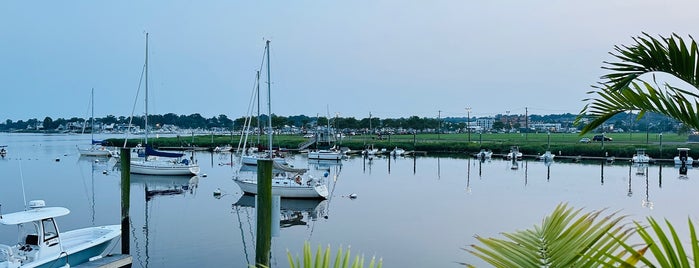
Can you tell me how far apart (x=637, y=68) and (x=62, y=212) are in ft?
48.0

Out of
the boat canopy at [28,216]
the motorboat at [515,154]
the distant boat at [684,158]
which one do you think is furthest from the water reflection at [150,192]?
the distant boat at [684,158]

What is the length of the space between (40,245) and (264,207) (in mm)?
7562

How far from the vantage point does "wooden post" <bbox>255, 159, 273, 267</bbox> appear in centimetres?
905

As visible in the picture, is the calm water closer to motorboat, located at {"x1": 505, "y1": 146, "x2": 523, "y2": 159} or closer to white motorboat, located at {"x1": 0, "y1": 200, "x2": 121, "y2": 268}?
white motorboat, located at {"x1": 0, "y1": 200, "x2": 121, "y2": 268}

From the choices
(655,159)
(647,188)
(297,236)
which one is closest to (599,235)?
(297,236)

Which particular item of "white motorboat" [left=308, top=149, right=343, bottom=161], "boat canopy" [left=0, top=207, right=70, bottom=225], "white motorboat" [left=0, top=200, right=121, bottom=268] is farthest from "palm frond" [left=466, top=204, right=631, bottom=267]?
"white motorboat" [left=308, top=149, right=343, bottom=161]

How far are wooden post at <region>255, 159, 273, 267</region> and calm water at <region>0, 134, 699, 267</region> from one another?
10243mm

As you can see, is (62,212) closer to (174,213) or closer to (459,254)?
(459,254)

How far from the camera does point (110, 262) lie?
1563cm

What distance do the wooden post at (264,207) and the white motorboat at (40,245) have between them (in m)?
6.78

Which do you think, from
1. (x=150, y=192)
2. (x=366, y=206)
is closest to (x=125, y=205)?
(x=366, y=206)

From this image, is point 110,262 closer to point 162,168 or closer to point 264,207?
point 264,207

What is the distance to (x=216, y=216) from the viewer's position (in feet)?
97.1

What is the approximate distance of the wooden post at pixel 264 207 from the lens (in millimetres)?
9055
